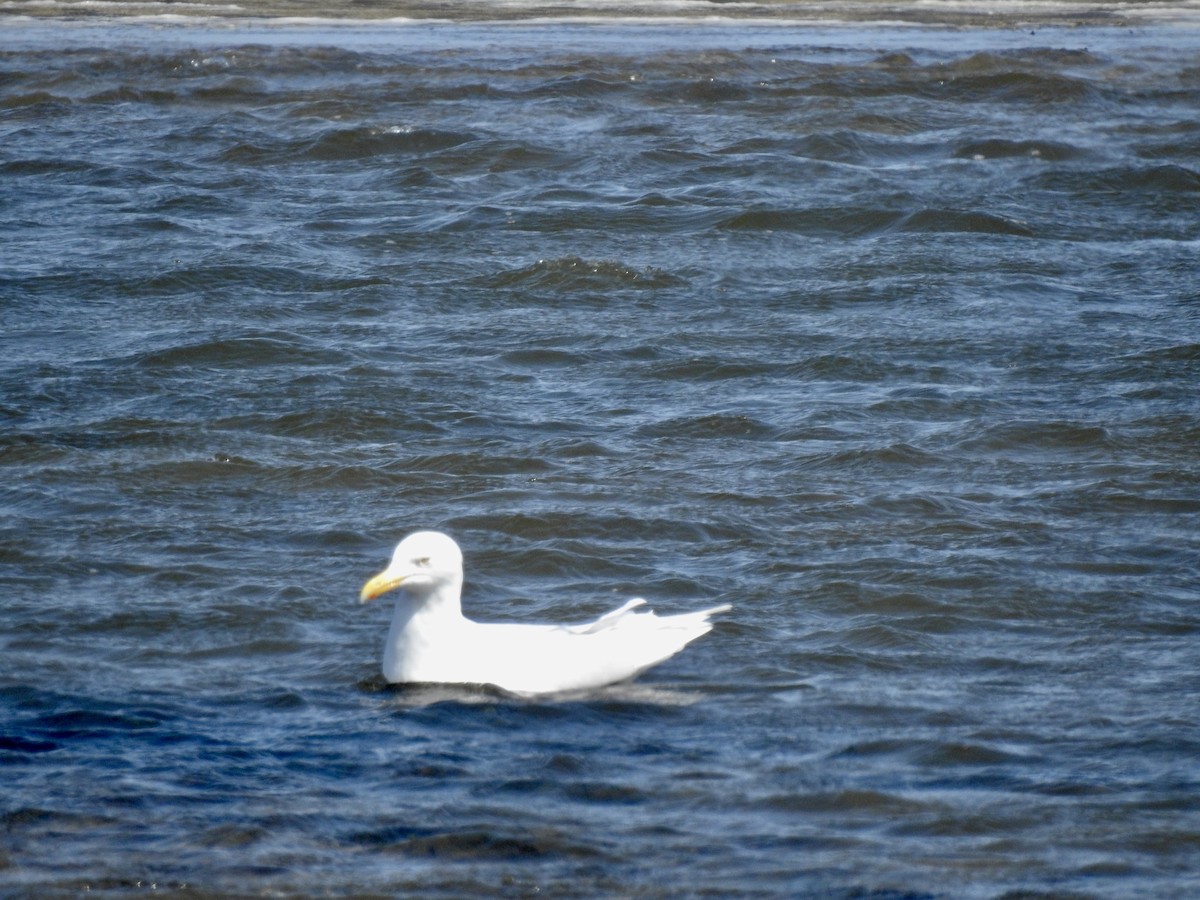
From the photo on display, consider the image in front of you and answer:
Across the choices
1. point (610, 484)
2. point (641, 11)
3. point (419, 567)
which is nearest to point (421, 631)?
point (419, 567)

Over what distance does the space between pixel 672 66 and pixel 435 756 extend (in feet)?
52.7

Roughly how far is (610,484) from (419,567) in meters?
2.38

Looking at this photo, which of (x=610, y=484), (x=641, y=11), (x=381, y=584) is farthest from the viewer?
(x=641, y=11)

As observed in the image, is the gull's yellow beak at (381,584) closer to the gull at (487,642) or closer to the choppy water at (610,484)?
the gull at (487,642)

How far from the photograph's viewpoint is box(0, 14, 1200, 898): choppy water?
5.20 meters

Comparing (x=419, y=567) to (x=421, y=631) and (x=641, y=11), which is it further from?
(x=641, y=11)

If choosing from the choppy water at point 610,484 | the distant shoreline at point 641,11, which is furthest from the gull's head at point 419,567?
the distant shoreline at point 641,11

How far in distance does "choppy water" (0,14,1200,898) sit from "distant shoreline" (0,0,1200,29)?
9857mm

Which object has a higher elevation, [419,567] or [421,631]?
[419,567]

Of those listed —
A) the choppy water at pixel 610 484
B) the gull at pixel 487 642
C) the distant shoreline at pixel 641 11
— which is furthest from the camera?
the distant shoreline at pixel 641 11

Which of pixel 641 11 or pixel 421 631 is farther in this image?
pixel 641 11

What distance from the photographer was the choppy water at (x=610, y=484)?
520cm

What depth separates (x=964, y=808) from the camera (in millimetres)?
5293

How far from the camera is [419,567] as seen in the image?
6.33 m
